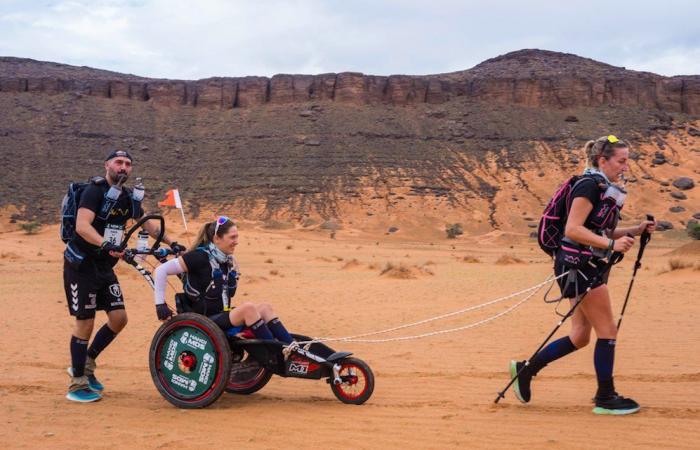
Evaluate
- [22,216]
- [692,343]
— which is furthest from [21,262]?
[22,216]

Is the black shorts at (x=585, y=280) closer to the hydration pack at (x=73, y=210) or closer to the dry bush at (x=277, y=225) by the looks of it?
the hydration pack at (x=73, y=210)

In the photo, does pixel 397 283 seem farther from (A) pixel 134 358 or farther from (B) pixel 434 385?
(B) pixel 434 385

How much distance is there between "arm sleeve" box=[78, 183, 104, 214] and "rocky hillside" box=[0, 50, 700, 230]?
42692 millimetres

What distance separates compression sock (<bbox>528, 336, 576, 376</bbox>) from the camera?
610 centimetres

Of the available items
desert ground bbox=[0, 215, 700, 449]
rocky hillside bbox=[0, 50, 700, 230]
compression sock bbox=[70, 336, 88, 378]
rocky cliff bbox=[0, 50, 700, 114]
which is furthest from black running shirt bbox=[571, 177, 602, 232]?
rocky cliff bbox=[0, 50, 700, 114]

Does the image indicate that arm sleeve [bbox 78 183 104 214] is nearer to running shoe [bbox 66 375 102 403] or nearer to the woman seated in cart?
the woman seated in cart

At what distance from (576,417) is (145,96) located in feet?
222

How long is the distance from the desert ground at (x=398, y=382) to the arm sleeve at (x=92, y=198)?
178cm

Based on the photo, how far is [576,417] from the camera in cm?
557

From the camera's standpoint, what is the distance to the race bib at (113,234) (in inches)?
268

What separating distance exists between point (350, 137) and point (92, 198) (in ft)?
180

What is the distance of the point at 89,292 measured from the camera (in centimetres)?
662

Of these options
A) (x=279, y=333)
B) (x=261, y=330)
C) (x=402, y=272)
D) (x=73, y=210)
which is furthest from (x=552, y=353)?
(x=402, y=272)

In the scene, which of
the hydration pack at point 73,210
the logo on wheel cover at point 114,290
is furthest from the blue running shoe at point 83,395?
the hydration pack at point 73,210
